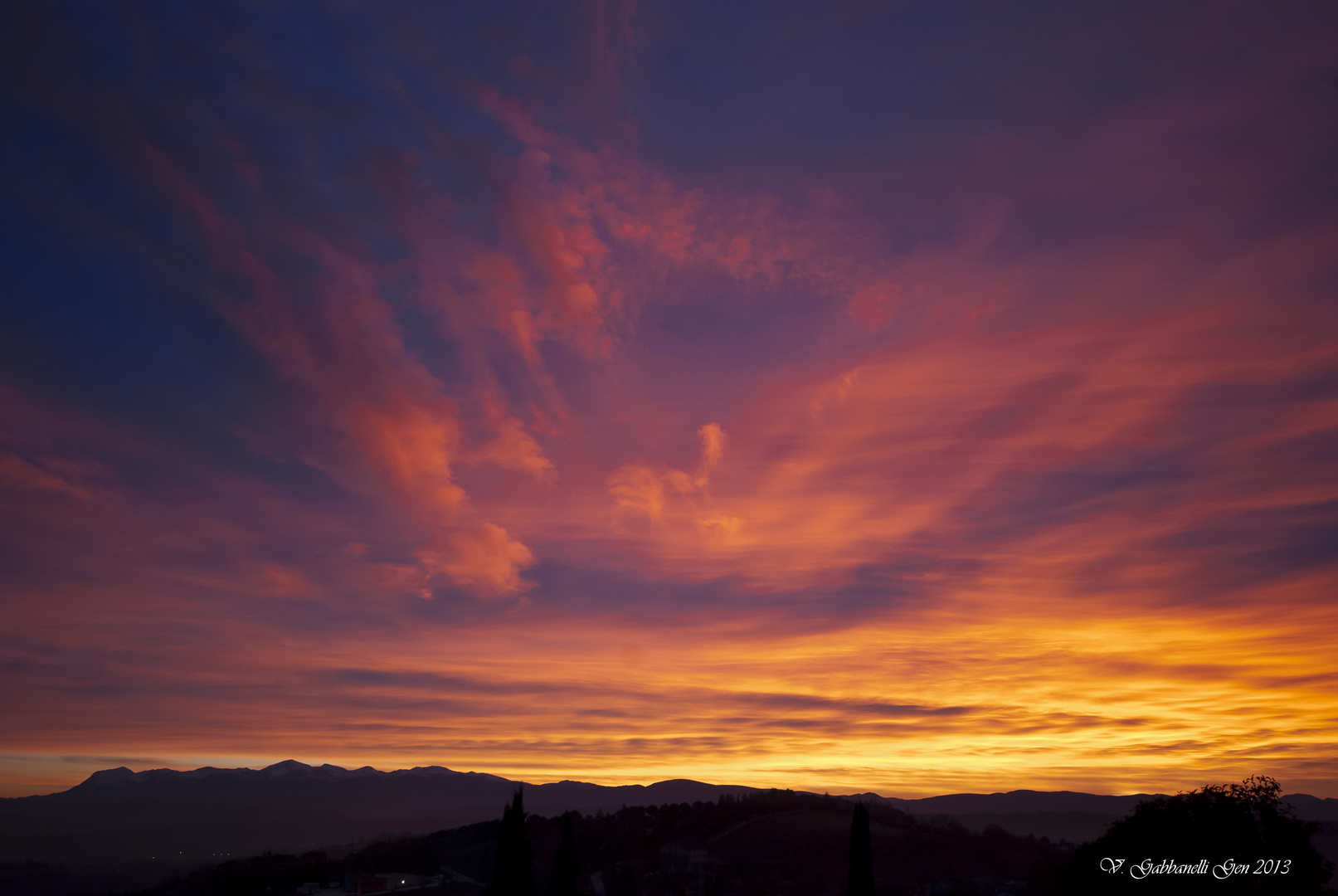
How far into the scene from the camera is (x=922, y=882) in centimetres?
9288

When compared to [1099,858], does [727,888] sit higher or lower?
lower

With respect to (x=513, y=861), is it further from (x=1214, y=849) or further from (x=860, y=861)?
(x=1214, y=849)

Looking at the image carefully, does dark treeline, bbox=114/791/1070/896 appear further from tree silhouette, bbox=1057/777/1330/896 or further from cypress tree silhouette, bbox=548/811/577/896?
tree silhouette, bbox=1057/777/1330/896

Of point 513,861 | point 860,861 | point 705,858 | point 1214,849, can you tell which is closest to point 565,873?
point 513,861

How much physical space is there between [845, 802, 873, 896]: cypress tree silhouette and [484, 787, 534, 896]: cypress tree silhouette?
1944 cm

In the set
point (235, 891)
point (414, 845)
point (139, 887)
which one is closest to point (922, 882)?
point (235, 891)

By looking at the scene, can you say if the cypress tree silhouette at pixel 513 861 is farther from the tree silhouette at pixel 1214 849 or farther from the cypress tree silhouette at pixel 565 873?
the tree silhouette at pixel 1214 849

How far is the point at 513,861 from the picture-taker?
49.0 meters

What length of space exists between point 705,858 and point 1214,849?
79702 mm

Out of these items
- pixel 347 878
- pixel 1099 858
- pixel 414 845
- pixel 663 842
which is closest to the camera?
pixel 1099 858

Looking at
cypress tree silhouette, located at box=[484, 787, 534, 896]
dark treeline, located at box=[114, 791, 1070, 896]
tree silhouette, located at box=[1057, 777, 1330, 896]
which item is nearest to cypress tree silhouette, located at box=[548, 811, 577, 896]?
dark treeline, located at box=[114, 791, 1070, 896]

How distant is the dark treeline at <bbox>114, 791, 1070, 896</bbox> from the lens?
8758cm

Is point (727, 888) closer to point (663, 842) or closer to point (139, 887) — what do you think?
point (663, 842)

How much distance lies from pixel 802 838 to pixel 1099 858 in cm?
7727
